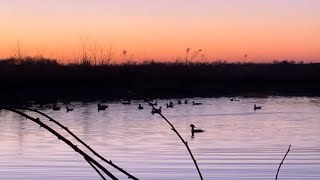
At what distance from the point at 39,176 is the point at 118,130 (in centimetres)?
1318

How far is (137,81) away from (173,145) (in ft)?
131

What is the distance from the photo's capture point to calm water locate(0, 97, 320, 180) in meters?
15.9

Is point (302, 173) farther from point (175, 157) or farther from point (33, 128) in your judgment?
point (33, 128)

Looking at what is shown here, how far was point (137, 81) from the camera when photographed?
62.2 metres

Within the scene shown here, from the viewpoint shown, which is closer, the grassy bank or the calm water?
the calm water

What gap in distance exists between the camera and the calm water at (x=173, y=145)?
1595 centimetres

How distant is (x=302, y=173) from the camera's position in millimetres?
15438

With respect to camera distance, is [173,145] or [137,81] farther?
[137,81]

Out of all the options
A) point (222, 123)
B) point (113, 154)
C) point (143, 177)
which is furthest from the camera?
point (222, 123)

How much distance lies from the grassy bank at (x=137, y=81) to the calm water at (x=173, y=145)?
1578 cm

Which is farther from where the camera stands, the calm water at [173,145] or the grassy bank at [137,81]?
the grassy bank at [137,81]

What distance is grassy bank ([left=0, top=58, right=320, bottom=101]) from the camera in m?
55.7

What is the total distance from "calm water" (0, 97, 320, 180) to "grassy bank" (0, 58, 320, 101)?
15781mm

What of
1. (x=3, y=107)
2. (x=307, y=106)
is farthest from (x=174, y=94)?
(x=3, y=107)
